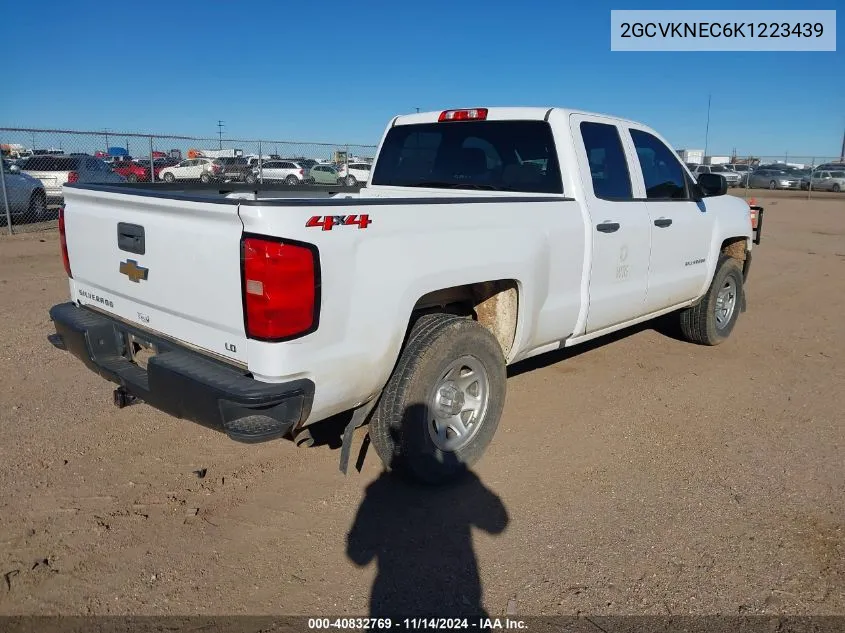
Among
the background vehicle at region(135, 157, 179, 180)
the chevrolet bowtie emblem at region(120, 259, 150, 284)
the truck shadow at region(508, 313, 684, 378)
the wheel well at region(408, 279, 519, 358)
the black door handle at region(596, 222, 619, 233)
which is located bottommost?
the truck shadow at region(508, 313, 684, 378)

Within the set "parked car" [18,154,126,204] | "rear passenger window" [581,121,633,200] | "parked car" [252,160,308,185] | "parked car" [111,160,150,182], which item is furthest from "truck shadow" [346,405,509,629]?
"parked car" [252,160,308,185]

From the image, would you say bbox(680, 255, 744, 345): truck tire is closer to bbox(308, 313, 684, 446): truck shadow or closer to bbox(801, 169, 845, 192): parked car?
bbox(308, 313, 684, 446): truck shadow

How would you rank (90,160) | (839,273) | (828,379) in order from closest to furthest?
(828,379)
(839,273)
(90,160)

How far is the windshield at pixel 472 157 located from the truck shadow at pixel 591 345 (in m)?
1.61

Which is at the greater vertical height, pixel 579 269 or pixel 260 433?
pixel 579 269

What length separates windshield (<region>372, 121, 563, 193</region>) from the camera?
4.44 m

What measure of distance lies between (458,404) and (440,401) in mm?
137

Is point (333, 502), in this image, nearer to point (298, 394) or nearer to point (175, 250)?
point (298, 394)

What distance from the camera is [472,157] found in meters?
4.79

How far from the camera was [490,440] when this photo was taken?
3949 millimetres

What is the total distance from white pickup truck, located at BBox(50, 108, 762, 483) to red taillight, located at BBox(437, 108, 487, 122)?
0.02 meters

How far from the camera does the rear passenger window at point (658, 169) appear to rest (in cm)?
502

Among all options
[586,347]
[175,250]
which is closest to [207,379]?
[175,250]

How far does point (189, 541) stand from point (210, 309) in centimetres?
110
